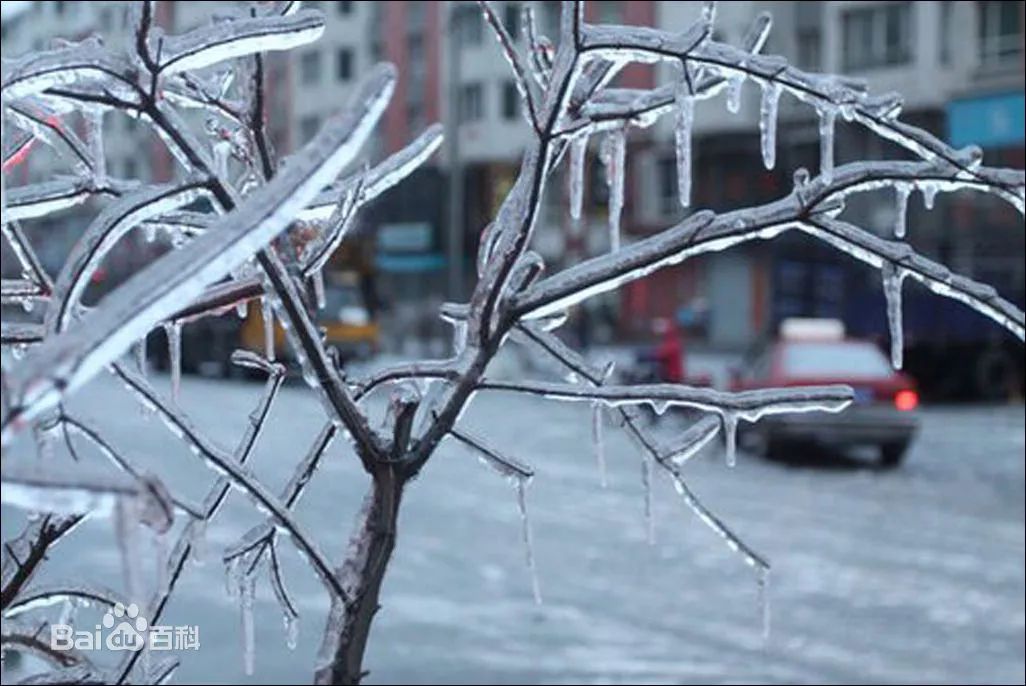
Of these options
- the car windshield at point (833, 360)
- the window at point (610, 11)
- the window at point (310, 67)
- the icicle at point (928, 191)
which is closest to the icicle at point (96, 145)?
the icicle at point (928, 191)

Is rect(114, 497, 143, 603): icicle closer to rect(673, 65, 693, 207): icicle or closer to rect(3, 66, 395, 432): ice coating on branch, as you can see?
rect(3, 66, 395, 432): ice coating on branch

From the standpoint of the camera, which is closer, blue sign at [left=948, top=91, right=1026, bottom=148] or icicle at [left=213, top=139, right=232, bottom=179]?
icicle at [left=213, top=139, right=232, bottom=179]

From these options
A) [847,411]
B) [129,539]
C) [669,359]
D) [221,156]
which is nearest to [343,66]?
[847,411]

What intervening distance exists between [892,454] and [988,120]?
167 inches

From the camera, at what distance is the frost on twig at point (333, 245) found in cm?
217

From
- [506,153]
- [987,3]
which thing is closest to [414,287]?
[506,153]

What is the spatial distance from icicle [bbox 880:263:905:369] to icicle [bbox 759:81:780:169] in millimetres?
324

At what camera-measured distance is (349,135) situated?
192 cm

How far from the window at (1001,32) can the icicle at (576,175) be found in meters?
11.9

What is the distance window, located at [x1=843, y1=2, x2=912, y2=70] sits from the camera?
16.9 metres

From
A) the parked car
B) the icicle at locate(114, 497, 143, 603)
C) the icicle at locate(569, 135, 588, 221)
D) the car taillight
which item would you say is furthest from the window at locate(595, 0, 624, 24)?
the car taillight

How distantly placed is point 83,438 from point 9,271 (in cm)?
210
